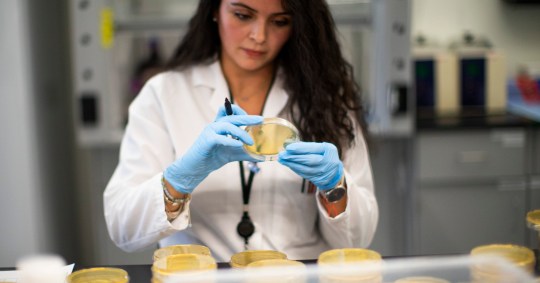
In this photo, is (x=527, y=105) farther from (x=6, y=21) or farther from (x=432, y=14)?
(x=6, y=21)

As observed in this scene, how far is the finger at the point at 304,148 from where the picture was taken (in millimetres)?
1455

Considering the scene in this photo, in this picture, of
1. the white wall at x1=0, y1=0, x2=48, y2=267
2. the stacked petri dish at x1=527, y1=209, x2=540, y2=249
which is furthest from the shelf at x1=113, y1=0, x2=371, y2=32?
the stacked petri dish at x1=527, y1=209, x2=540, y2=249

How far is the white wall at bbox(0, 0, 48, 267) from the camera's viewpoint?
3.09 m

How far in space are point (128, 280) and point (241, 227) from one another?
445mm

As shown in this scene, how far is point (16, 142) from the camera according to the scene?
3.16 m

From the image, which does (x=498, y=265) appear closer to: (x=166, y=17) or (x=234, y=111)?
(x=234, y=111)

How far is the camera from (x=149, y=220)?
5.24ft

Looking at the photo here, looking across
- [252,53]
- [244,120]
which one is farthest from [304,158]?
[252,53]

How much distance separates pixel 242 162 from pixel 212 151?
0.78 ft

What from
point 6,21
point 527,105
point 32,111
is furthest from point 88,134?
point 527,105

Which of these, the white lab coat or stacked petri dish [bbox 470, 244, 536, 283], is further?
the white lab coat

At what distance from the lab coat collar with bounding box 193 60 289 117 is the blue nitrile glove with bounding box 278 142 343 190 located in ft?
1.03

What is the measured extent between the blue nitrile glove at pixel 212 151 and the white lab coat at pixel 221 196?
17 centimetres

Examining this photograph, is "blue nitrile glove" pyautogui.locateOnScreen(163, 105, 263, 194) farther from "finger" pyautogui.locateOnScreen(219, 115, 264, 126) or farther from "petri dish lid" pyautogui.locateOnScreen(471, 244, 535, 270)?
"petri dish lid" pyautogui.locateOnScreen(471, 244, 535, 270)
